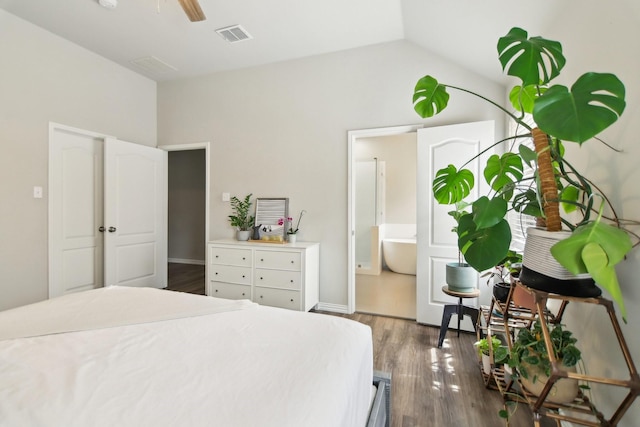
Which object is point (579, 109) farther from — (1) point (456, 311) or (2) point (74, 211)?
(2) point (74, 211)

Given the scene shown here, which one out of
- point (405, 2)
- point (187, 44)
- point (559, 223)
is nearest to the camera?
point (559, 223)

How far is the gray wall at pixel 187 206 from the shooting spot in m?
5.96

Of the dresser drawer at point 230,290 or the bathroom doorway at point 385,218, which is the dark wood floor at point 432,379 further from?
the dresser drawer at point 230,290

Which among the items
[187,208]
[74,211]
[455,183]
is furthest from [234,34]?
[187,208]

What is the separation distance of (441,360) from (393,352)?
1.19 feet

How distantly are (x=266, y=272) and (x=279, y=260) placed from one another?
21cm

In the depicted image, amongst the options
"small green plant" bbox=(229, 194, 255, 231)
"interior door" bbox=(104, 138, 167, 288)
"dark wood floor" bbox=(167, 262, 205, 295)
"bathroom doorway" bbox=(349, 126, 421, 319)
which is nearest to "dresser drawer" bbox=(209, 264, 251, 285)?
"small green plant" bbox=(229, 194, 255, 231)

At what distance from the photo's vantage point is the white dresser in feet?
9.96

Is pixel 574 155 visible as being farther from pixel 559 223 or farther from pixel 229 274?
pixel 229 274

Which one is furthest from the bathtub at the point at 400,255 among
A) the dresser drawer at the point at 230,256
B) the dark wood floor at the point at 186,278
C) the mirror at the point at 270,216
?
the dark wood floor at the point at 186,278

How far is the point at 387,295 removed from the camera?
3.78 meters

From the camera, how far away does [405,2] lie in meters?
2.40

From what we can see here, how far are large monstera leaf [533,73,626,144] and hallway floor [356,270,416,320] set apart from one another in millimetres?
2643

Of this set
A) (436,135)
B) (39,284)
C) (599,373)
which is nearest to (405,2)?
(436,135)
